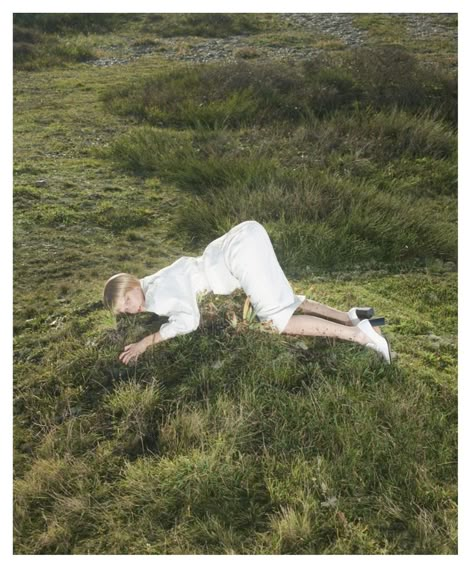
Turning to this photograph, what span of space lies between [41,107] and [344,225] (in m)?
2.61

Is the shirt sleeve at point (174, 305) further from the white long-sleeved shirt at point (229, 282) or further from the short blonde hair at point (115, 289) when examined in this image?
the short blonde hair at point (115, 289)

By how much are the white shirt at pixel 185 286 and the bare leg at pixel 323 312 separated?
0.47 meters

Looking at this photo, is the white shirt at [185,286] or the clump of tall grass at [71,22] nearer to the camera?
the white shirt at [185,286]

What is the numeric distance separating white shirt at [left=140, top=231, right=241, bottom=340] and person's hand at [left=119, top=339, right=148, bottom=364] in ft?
0.48

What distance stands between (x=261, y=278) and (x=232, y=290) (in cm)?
22

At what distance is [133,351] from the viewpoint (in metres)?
3.33

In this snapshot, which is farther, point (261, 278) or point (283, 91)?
point (283, 91)

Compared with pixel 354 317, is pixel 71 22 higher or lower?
higher

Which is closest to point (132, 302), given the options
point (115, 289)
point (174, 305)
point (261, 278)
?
point (115, 289)

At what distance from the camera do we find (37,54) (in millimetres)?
4348

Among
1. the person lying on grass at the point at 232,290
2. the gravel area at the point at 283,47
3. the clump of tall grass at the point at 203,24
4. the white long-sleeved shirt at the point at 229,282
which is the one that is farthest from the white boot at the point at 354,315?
the clump of tall grass at the point at 203,24

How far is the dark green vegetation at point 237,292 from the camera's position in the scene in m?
2.88

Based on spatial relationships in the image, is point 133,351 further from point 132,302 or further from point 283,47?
point 283,47

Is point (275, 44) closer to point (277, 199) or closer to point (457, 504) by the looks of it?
point (277, 199)
